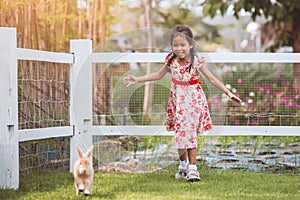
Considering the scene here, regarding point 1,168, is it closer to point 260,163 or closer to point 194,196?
point 194,196

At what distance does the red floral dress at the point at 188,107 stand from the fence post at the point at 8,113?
3.85 ft

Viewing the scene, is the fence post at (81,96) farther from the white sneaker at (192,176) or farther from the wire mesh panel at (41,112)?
the white sneaker at (192,176)

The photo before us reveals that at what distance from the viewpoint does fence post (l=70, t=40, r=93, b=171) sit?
516 centimetres

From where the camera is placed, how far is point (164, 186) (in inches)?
172

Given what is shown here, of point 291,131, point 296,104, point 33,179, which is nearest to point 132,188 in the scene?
point 33,179

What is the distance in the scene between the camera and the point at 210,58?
5.34m

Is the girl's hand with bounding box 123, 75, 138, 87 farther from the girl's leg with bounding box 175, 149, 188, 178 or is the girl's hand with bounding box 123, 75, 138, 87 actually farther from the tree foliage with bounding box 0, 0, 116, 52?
the tree foliage with bounding box 0, 0, 116, 52

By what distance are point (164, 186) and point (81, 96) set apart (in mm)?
1199

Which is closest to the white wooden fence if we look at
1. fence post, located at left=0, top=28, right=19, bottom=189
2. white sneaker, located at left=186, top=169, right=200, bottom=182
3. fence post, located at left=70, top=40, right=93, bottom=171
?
fence post, located at left=70, top=40, right=93, bottom=171

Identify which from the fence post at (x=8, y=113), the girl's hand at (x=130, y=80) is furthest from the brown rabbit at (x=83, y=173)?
the girl's hand at (x=130, y=80)

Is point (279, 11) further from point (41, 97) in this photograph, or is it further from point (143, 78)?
point (143, 78)

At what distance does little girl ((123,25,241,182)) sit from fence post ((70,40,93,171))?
0.56 meters

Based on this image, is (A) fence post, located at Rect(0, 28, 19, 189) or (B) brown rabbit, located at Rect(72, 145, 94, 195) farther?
(A) fence post, located at Rect(0, 28, 19, 189)

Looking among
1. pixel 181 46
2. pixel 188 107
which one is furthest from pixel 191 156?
pixel 181 46
